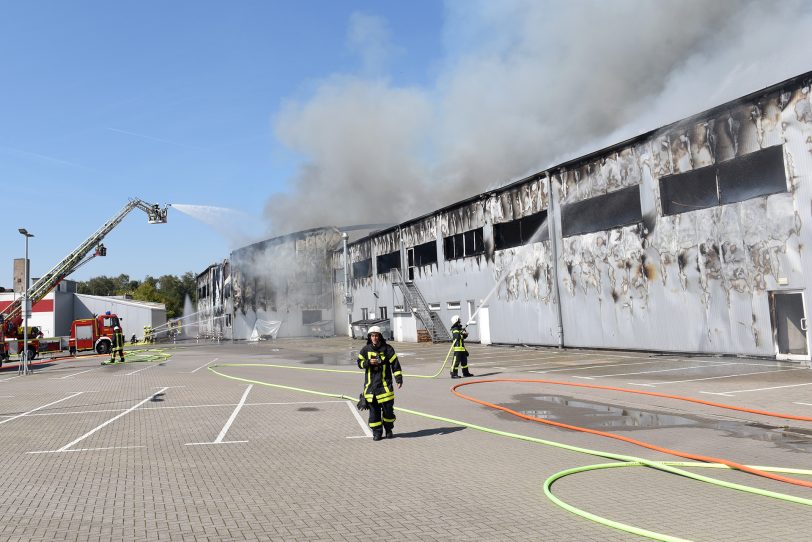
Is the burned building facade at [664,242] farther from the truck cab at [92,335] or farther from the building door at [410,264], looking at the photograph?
the truck cab at [92,335]

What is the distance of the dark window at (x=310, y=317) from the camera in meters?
52.0

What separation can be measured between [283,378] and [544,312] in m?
13.8

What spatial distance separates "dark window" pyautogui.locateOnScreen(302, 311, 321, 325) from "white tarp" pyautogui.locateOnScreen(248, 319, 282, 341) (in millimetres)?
2611

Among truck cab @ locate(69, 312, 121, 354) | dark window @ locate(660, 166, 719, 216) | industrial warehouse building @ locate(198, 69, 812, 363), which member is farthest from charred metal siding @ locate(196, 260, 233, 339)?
dark window @ locate(660, 166, 719, 216)

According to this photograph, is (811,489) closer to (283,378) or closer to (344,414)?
(344,414)

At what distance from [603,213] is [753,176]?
6.65 m

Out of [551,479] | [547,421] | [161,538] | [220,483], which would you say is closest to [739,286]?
[547,421]

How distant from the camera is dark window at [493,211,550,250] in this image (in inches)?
1115

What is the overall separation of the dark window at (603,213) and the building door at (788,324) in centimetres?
601

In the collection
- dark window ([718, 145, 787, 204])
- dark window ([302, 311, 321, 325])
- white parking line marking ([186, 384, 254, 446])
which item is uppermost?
dark window ([718, 145, 787, 204])

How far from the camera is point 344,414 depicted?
1173 centimetres

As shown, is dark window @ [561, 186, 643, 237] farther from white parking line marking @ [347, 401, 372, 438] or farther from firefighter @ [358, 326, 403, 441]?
firefighter @ [358, 326, 403, 441]

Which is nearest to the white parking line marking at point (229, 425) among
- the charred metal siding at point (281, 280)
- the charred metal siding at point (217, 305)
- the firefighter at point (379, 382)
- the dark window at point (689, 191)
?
the firefighter at point (379, 382)

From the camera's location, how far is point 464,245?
3456cm
